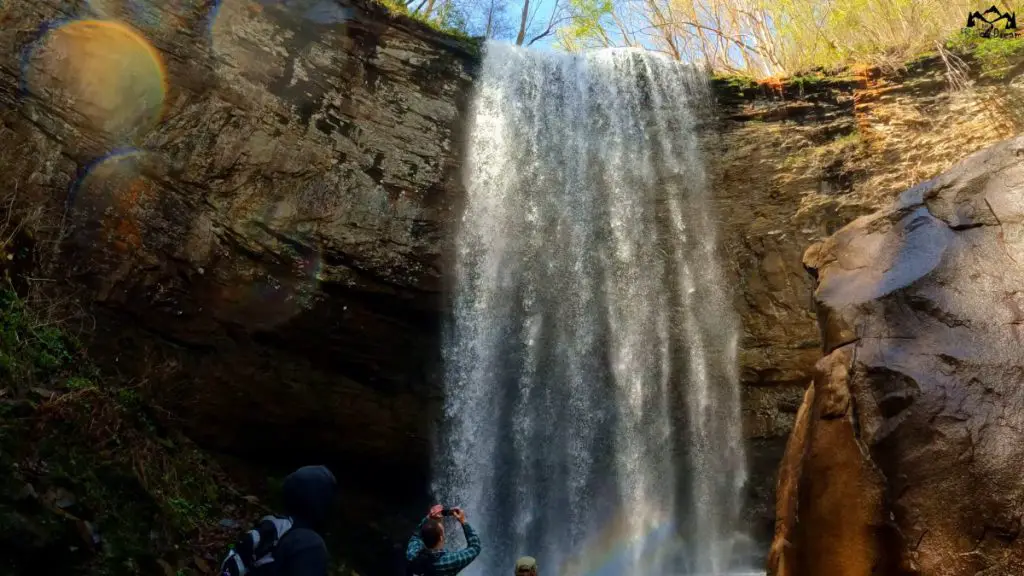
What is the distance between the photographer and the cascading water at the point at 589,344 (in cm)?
1023

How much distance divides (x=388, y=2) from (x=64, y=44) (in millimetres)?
5630

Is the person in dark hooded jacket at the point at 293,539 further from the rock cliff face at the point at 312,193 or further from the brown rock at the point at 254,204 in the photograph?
the brown rock at the point at 254,204

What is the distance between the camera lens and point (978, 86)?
11.1 m

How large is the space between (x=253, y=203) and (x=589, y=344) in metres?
5.90

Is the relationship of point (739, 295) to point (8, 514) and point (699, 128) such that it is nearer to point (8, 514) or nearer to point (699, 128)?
point (699, 128)

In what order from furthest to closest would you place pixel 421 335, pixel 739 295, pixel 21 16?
pixel 739 295, pixel 421 335, pixel 21 16

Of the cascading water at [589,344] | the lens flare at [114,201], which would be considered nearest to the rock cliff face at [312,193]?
the lens flare at [114,201]

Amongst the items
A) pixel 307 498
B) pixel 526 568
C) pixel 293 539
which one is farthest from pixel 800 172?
pixel 293 539

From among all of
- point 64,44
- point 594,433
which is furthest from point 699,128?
point 64,44

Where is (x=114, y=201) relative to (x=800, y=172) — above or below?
below

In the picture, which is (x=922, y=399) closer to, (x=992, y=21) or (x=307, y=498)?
(x=307, y=498)

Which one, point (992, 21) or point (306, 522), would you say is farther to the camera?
point (992, 21)

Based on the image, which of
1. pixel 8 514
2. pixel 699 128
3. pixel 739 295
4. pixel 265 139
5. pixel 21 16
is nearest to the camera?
pixel 8 514

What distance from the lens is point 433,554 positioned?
405 cm
